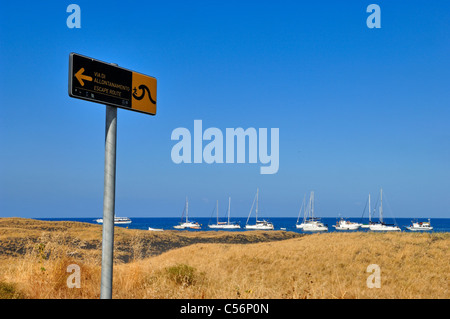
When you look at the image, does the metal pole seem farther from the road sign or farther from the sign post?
the road sign

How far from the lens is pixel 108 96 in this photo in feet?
18.1

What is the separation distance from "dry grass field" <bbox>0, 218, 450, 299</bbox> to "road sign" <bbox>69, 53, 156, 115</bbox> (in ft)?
14.1

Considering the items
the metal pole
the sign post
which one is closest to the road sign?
the sign post

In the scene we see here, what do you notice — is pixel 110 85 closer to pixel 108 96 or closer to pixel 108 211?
pixel 108 96

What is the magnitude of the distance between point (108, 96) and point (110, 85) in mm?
154

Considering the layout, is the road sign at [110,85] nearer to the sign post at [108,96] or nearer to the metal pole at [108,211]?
the sign post at [108,96]

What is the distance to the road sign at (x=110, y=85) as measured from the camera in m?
5.21

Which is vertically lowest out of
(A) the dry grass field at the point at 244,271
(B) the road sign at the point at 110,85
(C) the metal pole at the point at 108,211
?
(A) the dry grass field at the point at 244,271

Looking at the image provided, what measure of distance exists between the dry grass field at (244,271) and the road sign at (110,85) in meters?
4.31

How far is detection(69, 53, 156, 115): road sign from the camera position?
5207 mm

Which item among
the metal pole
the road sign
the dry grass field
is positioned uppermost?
the road sign

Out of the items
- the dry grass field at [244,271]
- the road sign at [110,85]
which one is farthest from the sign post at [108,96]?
the dry grass field at [244,271]

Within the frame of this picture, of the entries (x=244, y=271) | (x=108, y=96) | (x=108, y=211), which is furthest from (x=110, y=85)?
(x=244, y=271)

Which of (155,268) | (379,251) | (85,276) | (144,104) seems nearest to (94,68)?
(144,104)
